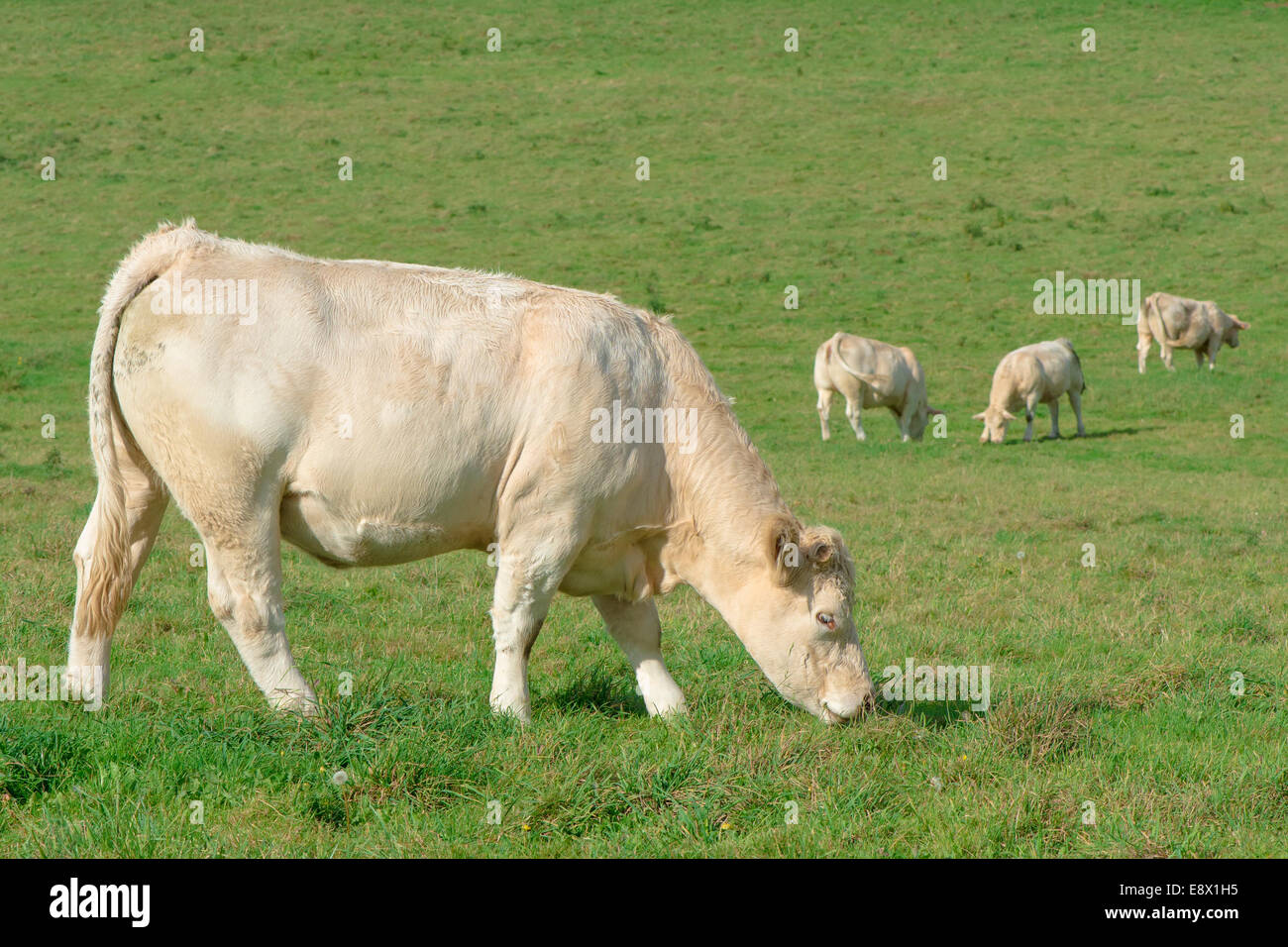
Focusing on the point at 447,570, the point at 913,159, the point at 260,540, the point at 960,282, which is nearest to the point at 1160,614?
the point at 447,570

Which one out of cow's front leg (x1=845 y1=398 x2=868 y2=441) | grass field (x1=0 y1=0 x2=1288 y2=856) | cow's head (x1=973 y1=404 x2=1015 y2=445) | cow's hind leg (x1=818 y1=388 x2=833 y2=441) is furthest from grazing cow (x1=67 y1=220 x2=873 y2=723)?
cow's front leg (x1=845 y1=398 x2=868 y2=441)

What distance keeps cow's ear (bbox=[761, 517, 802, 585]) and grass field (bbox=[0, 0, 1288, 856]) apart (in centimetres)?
68

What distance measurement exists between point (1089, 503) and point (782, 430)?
761 centimetres

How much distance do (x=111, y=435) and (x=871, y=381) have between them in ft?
54.6

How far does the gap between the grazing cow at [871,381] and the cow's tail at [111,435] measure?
16060 mm

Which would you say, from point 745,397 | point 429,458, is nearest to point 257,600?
point 429,458

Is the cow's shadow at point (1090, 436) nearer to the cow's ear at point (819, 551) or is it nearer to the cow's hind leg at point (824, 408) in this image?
the cow's hind leg at point (824, 408)

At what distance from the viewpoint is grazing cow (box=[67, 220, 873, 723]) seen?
18.2ft

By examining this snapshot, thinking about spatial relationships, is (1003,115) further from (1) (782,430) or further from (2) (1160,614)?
(2) (1160,614)

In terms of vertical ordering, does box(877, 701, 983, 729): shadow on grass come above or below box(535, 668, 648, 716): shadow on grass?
below

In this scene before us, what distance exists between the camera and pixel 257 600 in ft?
18.5

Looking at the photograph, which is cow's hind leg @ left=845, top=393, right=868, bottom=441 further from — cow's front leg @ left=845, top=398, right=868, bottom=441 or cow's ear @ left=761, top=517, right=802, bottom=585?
cow's ear @ left=761, top=517, right=802, bottom=585

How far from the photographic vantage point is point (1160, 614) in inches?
337

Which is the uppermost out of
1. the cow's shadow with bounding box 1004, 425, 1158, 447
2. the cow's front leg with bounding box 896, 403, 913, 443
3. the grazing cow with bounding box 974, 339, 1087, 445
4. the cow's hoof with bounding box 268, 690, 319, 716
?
the grazing cow with bounding box 974, 339, 1087, 445
